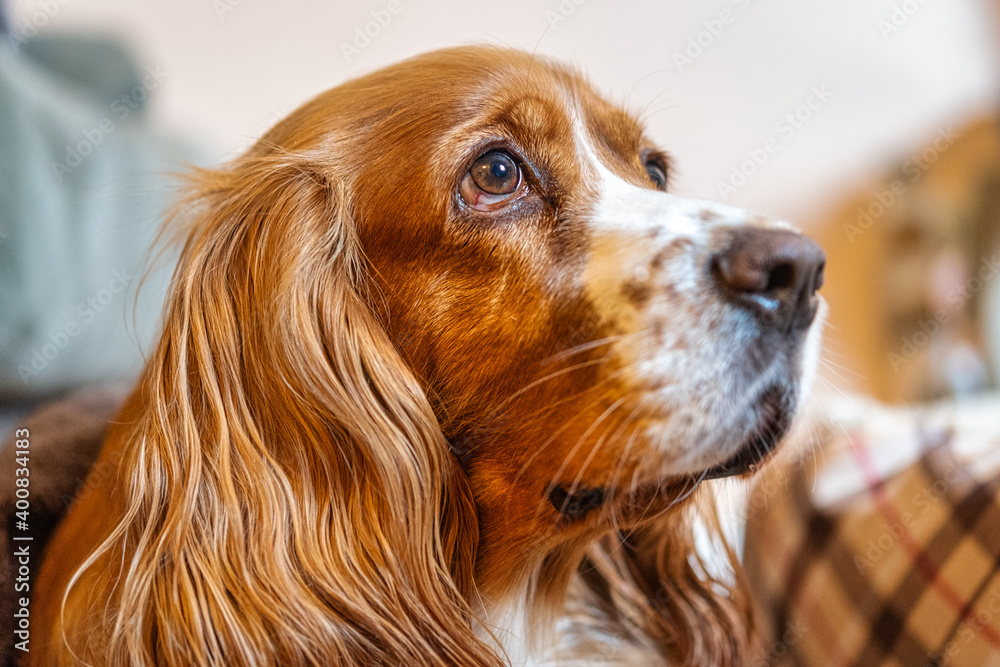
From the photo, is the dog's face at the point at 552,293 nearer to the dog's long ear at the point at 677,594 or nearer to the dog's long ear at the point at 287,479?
the dog's long ear at the point at 287,479

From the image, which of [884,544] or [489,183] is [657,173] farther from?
[884,544]

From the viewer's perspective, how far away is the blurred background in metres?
1.60

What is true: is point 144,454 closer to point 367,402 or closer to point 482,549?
point 367,402

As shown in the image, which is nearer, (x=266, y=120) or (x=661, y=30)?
(x=266, y=120)

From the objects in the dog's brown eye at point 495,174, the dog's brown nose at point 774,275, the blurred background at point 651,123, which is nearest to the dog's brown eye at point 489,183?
the dog's brown eye at point 495,174

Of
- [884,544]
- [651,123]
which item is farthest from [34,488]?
[651,123]

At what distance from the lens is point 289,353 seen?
989mm

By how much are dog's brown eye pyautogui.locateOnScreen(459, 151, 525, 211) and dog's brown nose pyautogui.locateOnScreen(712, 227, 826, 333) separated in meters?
0.35

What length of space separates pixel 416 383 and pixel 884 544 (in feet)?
3.38

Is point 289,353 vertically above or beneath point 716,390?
beneath

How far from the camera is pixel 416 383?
40.6 inches

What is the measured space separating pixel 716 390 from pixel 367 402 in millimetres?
490

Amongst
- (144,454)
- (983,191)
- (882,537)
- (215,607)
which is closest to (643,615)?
(882,537)

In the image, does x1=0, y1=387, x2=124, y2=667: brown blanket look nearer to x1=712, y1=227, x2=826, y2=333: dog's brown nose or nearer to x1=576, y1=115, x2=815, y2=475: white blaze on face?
x1=576, y1=115, x2=815, y2=475: white blaze on face
